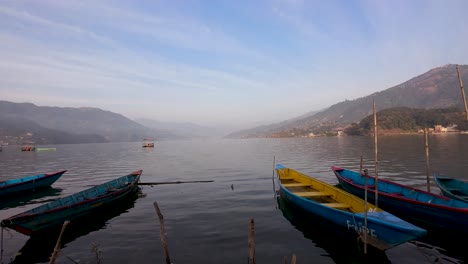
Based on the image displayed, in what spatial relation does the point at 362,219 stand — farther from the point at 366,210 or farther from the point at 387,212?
the point at 387,212

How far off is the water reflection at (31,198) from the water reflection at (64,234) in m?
10.0

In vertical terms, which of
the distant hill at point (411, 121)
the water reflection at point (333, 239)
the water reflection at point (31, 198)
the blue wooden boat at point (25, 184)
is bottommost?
the water reflection at point (31, 198)

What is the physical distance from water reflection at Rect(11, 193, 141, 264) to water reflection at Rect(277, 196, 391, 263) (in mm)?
12759

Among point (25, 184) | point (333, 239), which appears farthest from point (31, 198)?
point (333, 239)

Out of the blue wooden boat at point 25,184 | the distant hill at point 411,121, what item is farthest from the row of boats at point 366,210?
the distant hill at point 411,121

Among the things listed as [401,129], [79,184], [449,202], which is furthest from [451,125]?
[79,184]

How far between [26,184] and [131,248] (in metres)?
22.3

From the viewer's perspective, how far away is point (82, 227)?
16.7 m

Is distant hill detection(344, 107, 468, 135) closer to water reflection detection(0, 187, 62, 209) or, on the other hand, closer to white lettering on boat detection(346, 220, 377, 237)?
white lettering on boat detection(346, 220, 377, 237)

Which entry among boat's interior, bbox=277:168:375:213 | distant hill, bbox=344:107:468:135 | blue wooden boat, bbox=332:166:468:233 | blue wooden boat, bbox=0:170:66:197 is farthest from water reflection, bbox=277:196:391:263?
distant hill, bbox=344:107:468:135

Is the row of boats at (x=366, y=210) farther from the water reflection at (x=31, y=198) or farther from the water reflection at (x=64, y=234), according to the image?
the water reflection at (x=31, y=198)

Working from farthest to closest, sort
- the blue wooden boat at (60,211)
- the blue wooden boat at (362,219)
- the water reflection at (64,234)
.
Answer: the blue wooden boat at (60,211) < the water reflection at (64,234) < the blue wooden boat at (362,219)

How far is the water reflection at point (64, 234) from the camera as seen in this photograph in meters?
12.8

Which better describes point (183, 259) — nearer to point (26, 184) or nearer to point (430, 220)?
point (430, 220)
